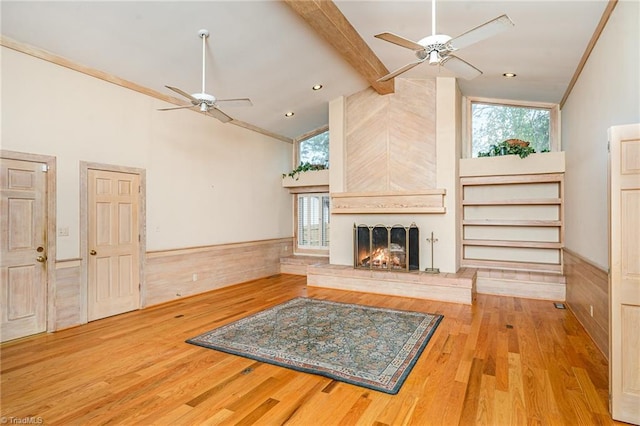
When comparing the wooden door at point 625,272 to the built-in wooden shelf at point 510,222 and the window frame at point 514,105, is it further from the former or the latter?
the window frame at point 514,105

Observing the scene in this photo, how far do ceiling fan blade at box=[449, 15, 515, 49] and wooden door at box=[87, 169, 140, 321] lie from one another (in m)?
4.49

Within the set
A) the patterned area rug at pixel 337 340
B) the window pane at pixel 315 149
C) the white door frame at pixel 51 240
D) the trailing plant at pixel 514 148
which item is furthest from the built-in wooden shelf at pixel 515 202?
the white door frame at pixel 51 240

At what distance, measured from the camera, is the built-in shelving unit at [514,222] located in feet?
19.1

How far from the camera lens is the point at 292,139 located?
8.34 metres

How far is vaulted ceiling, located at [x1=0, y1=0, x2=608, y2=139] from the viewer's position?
3.43 meters

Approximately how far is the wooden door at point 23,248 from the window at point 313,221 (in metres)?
5.28

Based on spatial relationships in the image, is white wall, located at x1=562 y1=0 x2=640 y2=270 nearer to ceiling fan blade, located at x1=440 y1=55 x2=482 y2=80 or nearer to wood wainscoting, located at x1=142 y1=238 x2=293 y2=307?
ceiling fan blade, located at x1=440 y1=55 x2=482 y2=80

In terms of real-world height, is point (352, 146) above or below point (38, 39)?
below

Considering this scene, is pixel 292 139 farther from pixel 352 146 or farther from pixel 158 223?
pixel 158 223

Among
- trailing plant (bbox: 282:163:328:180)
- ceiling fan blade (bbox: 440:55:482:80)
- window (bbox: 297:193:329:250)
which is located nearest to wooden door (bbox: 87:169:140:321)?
trailing plant (bbox: 282:163:328:180)

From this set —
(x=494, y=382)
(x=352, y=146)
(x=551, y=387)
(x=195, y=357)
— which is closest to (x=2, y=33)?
(x=195, y=357)

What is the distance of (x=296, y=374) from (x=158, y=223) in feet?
11.4

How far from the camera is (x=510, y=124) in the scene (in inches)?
247
